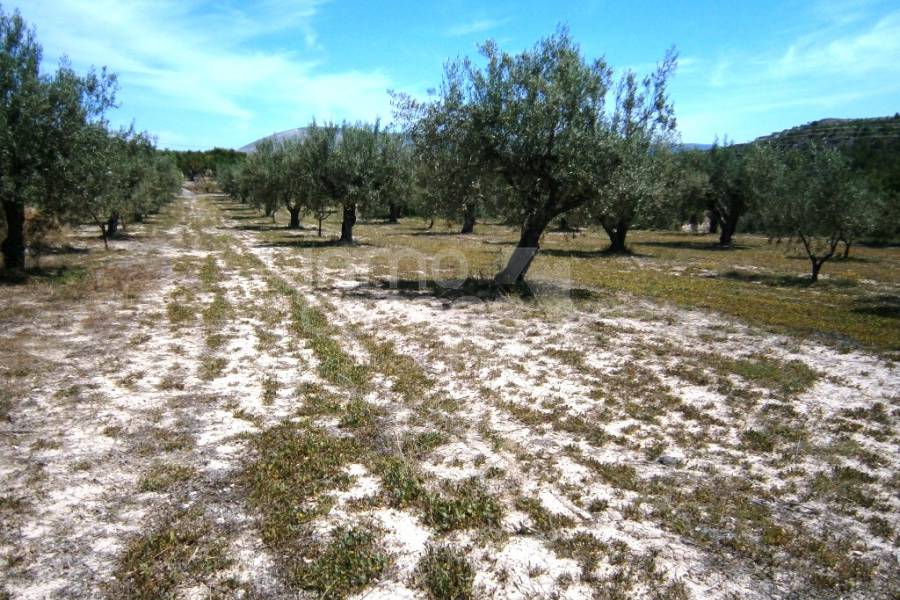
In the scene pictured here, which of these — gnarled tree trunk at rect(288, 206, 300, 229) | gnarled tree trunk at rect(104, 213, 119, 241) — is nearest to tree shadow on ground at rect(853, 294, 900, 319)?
gnarled tree trunk at rect(104, 213, 119, 241)

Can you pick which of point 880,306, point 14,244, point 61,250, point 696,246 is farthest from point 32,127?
point 696,246

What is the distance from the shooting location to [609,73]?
55.3 ft

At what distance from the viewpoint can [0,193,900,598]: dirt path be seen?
4.59 m

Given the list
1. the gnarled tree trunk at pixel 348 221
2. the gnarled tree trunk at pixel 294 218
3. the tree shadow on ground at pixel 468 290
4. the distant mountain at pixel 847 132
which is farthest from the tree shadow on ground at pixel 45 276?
the distant mountain at pixel 847 132

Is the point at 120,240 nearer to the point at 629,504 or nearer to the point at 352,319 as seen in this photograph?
the point at 352,319

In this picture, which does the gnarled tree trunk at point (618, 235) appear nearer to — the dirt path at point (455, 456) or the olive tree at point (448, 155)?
the olive tree at point (448, 155)

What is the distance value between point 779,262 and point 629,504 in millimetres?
29824

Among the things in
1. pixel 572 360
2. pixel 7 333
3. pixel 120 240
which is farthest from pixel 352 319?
pixel 120 240

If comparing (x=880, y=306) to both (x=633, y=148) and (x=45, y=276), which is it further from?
(x=45, y=276)

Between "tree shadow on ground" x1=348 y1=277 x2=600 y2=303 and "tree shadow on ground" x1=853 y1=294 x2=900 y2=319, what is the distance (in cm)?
795

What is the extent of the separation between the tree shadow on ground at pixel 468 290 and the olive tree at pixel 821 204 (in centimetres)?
1160

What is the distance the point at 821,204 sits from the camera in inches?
894

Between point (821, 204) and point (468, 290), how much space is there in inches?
648

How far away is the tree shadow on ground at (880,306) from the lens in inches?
621
